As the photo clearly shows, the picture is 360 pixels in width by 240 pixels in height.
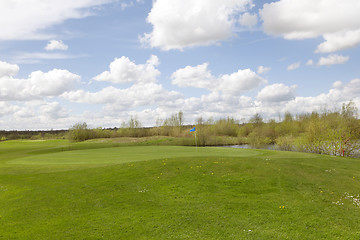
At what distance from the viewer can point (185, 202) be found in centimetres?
1075

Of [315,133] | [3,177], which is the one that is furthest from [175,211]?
[315,133]

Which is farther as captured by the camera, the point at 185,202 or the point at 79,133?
the point at 79,133

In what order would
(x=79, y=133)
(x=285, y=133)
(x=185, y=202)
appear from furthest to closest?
(x=79, y=133) → (x=285, y=133) → (x=185, y=202)

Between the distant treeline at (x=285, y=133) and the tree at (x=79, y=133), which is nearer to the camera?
the distant treeline at (x=285, y=133)

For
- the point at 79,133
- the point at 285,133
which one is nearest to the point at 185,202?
the point at 285,133

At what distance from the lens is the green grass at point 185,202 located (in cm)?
836

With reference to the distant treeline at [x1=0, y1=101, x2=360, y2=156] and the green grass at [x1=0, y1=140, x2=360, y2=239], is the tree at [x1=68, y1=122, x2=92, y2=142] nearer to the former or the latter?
the distant treeline at [x1=0, y1=101, x2=360, y2=156]

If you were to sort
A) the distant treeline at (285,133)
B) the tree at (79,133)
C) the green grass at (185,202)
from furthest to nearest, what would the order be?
the tree at (79,133) → the distant treeline at (285,133) → the green grass at (185,202)

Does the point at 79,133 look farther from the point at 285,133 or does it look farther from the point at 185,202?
the point at 185,202

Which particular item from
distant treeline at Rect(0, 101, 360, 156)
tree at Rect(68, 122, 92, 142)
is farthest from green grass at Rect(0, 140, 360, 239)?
tree at Rect(68, 122, 92, 142)

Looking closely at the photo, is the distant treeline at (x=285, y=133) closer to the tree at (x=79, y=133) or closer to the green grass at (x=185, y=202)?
the tree at (x=79, y=133)

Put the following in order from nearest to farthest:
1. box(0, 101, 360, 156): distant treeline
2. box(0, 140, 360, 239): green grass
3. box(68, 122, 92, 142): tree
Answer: box(0, 140, 360, 239): green grass < box(0, 101, 360, 156): distant treeline < box(68, 122, 92, 142): tree

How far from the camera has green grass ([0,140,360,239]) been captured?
329 inches

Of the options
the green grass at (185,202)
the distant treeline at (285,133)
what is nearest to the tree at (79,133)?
the distant treeline at (285,133)
